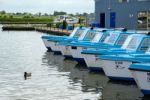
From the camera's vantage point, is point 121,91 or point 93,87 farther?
point 93,87

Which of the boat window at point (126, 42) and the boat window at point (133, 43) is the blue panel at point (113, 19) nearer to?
the boat window at point (126, 42)

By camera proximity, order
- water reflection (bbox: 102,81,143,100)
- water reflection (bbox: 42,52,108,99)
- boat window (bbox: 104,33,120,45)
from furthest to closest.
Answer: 1. boat window (bbox: 104,33,120,45)
2. water reflection (bbox: 42,52,108,99)
3. water reflection (bbox: 102,81,143,100)

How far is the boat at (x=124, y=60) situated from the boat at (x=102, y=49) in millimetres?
1676

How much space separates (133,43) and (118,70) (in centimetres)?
349

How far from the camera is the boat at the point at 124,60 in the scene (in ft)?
86.9

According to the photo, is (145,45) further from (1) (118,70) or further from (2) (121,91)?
(2) (121,91)

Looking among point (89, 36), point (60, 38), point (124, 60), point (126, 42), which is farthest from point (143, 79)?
point (60, 38)

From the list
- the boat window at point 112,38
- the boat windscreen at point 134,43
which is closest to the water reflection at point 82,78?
the boat windscreen at point 134,43

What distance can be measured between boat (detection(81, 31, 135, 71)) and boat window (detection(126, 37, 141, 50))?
45 cm

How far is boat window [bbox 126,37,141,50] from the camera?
97.6ft

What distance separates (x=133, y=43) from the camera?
30.4 m

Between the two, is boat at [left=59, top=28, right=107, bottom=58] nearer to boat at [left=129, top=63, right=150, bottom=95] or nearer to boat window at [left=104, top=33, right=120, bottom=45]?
boat window at [left=104, top=33, right=120, bottom=45]

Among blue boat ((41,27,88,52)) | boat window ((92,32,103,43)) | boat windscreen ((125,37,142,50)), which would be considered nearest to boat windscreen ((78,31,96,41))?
boat window ((92,32,103,43))

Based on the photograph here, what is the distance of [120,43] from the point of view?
3372 cm
